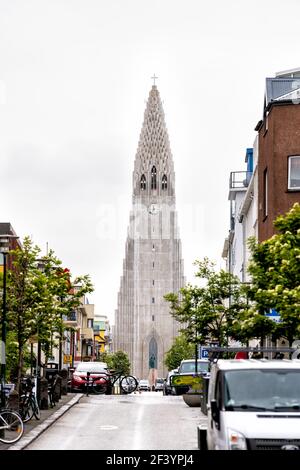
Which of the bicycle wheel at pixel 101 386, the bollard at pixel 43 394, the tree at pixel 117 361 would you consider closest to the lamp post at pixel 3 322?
the bollard at pixel 43 394

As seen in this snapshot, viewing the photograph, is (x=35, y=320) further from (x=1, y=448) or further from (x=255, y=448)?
(x=255, y=448)

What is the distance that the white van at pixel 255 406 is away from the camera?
14625 mm

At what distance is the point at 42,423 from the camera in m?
27.6

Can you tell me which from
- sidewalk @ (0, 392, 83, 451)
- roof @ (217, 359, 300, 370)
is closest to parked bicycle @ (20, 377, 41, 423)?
sidewalk @ (0, 392, 83, 451)

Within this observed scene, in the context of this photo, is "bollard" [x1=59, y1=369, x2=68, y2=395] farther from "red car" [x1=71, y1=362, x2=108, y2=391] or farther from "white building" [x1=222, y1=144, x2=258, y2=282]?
"white building" [x1=222, y1=144, x2=258, y2=282]

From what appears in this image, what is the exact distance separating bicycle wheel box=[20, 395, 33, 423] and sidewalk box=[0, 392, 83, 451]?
0.20 m

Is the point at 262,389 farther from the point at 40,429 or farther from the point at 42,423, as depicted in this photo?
the point at 42,423

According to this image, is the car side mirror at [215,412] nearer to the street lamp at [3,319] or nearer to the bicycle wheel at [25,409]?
the street lamp at [3,319]

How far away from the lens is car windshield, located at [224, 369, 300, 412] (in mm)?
15422

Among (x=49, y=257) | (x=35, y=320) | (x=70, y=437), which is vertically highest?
Result: (x=49, y=257)

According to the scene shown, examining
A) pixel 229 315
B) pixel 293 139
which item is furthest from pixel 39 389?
pixel 293 139

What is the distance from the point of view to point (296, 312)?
27.9 m

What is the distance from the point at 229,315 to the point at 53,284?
10.4 metres

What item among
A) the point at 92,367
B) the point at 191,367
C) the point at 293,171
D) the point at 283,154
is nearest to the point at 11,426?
the point at 191,367
